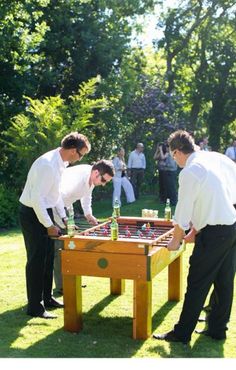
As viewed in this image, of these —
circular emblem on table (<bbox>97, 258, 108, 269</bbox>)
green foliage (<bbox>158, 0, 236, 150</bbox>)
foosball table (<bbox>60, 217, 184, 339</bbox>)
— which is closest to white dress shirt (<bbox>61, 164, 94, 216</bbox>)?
foosball table (<bbox>60, 217, 184, 339</bbox>)

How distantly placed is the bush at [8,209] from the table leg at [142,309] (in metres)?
7.40

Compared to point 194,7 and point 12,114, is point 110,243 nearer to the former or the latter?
point 12,114

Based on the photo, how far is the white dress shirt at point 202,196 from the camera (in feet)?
15.2

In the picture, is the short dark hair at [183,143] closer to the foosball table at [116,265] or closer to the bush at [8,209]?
the foosball table at [116,265]

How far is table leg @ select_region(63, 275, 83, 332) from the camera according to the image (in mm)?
5293

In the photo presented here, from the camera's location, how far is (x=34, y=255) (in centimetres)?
572

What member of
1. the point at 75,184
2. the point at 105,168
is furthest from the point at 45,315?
the point at 105,168

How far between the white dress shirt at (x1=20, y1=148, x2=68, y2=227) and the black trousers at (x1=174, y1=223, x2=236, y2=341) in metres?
1.59

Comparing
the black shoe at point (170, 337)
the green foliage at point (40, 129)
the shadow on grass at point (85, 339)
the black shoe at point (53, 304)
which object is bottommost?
the shadow on grass at point (85, 339)

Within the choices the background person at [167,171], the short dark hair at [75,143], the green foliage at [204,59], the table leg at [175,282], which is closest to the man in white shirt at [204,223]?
the short dark hair at [75,143]

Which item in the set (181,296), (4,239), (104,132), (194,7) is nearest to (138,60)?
(194,7)

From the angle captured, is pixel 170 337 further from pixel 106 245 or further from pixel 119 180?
pixel 119 180

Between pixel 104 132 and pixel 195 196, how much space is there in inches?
544

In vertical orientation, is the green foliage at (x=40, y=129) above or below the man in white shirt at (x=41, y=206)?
above
